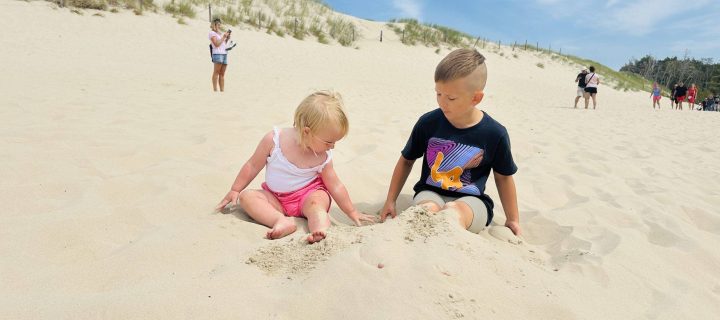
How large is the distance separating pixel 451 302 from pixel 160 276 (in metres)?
0.99

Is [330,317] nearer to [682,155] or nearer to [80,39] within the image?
[682,155]

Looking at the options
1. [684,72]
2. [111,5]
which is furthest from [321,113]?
[684,72]

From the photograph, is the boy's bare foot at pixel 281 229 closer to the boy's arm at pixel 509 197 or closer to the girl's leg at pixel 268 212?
the girl's leg at pixel 268 212

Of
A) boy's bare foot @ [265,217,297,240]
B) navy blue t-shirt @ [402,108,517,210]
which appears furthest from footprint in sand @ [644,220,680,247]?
boy's bare foot @ [265,217,297,240]

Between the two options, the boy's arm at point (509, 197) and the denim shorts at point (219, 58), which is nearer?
the boy's arm at point (509, 197)

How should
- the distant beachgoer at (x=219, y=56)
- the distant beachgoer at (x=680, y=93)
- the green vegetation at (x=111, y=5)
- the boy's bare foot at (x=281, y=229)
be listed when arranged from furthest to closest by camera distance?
the distant beachgoer at (x=680, y=93) → the green vegetation at (x=111, y=5) → the distant beachgoer at (x=219, y=56) → the boy's bare foot at (x=281, y=229)

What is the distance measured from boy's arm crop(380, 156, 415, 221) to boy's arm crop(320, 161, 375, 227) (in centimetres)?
9

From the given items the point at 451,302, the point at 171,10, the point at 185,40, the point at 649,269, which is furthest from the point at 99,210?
the point at 171,10

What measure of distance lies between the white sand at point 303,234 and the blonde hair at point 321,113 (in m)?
0.54

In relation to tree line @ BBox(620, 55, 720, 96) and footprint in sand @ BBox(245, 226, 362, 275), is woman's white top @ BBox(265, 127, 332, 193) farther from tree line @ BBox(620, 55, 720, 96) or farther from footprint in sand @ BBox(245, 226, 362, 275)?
tree line @ BBox(620, 55, 720, 96)

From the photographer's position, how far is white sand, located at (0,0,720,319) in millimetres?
1440

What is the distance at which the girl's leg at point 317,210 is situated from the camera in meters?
2.17

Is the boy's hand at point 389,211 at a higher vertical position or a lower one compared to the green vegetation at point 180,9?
lower

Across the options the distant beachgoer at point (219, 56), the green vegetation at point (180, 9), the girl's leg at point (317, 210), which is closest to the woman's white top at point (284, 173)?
the girl's leg at point (317, 210)
